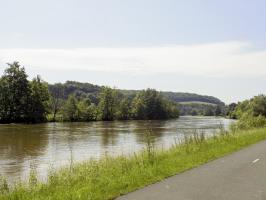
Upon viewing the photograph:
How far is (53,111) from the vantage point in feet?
399

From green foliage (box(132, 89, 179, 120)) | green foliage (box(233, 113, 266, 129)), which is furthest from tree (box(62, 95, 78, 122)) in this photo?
green foliage (box(233, 113, 266, 129))

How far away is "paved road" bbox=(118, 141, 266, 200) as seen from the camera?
11326 mm

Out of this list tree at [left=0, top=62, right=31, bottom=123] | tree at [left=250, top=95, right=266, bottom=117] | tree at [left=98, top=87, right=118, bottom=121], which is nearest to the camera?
tree at [left=250, top=95, right=266, bottom=117]

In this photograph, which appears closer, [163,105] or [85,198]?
[85,198]

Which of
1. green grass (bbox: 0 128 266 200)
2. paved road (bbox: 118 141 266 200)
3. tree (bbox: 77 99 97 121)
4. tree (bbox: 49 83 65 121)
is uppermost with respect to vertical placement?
tree (bbox: 49 83 65 121)

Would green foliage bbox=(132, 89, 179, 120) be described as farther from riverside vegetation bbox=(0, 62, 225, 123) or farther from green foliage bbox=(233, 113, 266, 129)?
green foliage bbox=(233, 113, 266, 129)

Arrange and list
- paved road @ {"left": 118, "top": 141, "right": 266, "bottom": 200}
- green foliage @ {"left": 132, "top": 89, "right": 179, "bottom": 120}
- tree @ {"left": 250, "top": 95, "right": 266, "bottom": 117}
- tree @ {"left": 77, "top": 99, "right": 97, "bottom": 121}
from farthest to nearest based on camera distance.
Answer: green foliage @ {"left": 132, "top": 89, "right": 179, "bottom": 120}
tree @ {"left": 77, "top": 99, "right": 97, "bottom": 121}
tree @ {"left": 250, "top": 95, "right": 266, "bottom": 117}
paved road @ {"left": 118, "top": 141, "right": 266, "bottom": 200}

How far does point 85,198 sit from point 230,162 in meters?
9.97

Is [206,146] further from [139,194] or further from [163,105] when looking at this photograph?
[163,105]

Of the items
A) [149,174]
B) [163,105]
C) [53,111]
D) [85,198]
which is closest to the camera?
[85,198]

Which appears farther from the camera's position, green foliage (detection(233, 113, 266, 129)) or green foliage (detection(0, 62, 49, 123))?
green foliage (detection(0, 62, 49, 123))

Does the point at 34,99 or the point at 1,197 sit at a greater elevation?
the point at 34,99

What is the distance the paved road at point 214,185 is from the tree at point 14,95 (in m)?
81.7

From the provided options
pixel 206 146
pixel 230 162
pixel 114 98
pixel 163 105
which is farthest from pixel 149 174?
pixel 163 105
